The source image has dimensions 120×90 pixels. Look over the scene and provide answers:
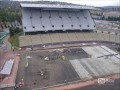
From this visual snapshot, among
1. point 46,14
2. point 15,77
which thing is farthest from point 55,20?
point 15,77

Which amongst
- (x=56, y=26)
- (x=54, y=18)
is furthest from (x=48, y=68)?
(x=54, y=18)

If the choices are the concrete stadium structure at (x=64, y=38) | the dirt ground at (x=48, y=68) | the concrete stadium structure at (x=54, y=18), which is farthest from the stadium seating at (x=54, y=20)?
the dirt ground at (x=48, y=68)

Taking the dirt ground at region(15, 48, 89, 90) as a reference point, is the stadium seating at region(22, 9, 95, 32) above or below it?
above

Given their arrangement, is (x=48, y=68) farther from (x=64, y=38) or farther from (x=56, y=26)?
(x=56, y=26)

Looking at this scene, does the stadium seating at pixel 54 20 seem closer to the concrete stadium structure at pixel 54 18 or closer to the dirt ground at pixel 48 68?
the concrete stadium structure at pixel 54 18

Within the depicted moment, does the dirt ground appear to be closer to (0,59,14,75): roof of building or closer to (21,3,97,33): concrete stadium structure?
(0,59,14,75): roof of building

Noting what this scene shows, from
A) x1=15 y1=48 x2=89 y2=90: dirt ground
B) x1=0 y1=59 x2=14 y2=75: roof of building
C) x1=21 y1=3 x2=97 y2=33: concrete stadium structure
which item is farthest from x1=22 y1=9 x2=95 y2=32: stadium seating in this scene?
A: x1=0 y1=59 x2=14 y2=75: roof of building

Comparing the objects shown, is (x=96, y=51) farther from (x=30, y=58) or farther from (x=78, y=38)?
(x=30, y=58)
